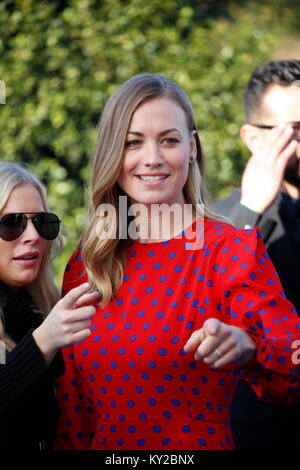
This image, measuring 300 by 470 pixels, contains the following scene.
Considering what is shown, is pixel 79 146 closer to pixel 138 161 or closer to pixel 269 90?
pixel 269 90

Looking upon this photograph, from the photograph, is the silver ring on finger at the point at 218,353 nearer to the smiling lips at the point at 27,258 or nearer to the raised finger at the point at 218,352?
the raised finger at the point at 218,352

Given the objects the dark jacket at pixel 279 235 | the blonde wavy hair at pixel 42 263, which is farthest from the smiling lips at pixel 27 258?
the dark jacket at pixel 279 235

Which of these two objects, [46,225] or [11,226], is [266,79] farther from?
[11,226]

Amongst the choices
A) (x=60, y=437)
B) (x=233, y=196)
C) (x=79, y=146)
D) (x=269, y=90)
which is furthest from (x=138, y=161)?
(x=79, y=146)

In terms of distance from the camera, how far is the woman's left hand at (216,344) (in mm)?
1771

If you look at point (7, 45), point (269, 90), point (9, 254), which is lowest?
→ point (9, 254)

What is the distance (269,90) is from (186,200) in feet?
4.90

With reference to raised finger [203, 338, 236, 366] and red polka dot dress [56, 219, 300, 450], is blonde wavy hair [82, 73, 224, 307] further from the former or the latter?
raised finger [203, 338, 236, 366]

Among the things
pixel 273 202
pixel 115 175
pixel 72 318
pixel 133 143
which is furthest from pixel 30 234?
pixel 273 202

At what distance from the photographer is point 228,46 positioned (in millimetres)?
5477

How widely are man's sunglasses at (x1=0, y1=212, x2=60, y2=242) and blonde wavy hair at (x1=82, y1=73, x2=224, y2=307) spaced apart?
12 centimetres

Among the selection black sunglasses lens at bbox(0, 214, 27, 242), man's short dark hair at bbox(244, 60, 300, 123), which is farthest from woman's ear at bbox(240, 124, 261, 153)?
black sunglasses lens at bbox(0, 214, 27, 242)

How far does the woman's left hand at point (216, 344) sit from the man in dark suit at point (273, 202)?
134 cm

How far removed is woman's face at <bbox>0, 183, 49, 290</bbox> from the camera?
2.50m
